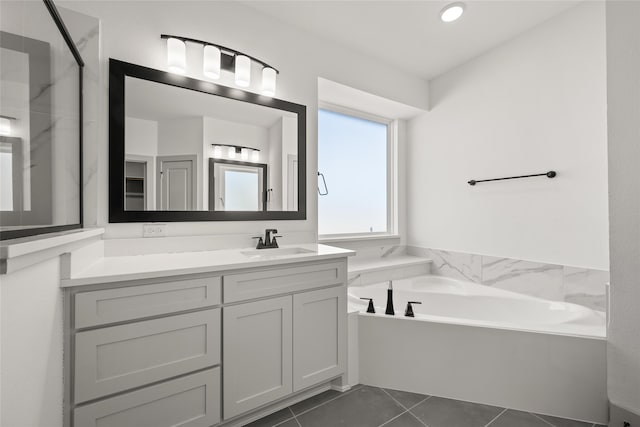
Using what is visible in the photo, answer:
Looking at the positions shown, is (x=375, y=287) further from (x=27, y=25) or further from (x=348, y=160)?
(x=27, y=25)

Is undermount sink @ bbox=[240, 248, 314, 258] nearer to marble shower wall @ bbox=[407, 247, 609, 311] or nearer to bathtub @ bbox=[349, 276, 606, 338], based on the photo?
bathtub @ bbox=[349, 276, 606, 338]

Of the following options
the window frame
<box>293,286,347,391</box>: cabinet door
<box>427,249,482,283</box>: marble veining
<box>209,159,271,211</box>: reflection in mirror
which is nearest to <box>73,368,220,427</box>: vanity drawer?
<box>293,286,347,391</box>: cabinet door

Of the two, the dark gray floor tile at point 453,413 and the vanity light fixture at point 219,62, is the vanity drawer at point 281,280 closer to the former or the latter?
the dark gray floor tile at point 453,413

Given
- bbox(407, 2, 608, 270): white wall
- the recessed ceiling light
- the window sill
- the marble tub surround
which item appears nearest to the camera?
bbox(407, 2, 608, 270): white wall

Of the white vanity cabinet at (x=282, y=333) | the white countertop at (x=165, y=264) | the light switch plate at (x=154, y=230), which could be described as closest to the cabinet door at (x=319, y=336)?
the white vanity cabinet at (x=282, y=333)

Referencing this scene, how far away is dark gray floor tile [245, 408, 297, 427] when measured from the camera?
4.85ft

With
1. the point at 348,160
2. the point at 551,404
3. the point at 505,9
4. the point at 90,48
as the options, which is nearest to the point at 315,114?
the point at 348,160

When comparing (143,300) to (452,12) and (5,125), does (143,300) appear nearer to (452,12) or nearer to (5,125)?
(5,125)

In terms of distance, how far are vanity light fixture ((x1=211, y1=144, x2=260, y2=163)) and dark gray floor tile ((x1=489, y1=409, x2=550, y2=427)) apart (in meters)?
2.06

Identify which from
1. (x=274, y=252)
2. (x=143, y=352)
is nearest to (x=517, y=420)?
(x=274, y=252)

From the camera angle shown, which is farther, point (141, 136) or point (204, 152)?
point (204, 152)

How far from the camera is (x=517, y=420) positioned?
1.49 m

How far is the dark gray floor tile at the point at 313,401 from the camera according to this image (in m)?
1.60

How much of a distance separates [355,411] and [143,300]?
49.7 inches
